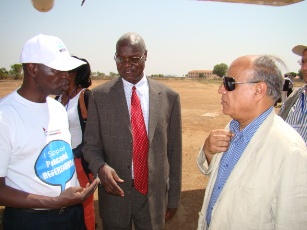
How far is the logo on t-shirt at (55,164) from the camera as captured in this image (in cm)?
182

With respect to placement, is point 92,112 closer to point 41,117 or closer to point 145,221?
point 41,117

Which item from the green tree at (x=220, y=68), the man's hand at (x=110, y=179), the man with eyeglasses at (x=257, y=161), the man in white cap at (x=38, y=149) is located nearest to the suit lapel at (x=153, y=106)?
the man's hand at (x=110, y=179)

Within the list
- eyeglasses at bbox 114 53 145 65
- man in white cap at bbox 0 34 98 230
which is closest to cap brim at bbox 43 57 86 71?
man in white cap at bbox 0 34 98 230

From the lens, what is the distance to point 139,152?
2.42 m

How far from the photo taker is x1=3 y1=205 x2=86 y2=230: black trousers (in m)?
1.84

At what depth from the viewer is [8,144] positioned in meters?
1.66

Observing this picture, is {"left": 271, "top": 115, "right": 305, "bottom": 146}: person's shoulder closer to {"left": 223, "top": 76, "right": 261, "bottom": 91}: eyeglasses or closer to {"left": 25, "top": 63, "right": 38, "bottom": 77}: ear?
{"left": 223, "top": 76, "right": 261, "bottom": 91}: eyeglasses

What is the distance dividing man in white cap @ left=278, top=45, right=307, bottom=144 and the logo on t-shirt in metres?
2.54

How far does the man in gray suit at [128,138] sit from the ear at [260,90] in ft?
3.34

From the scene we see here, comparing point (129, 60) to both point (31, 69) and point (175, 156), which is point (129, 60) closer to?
point (31, 69)

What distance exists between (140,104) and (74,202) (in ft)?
3.65

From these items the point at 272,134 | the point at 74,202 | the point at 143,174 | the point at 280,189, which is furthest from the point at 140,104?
the point at 280,189

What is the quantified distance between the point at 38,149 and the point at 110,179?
26.1 inches

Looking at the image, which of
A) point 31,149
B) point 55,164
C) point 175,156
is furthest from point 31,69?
point 175,156
